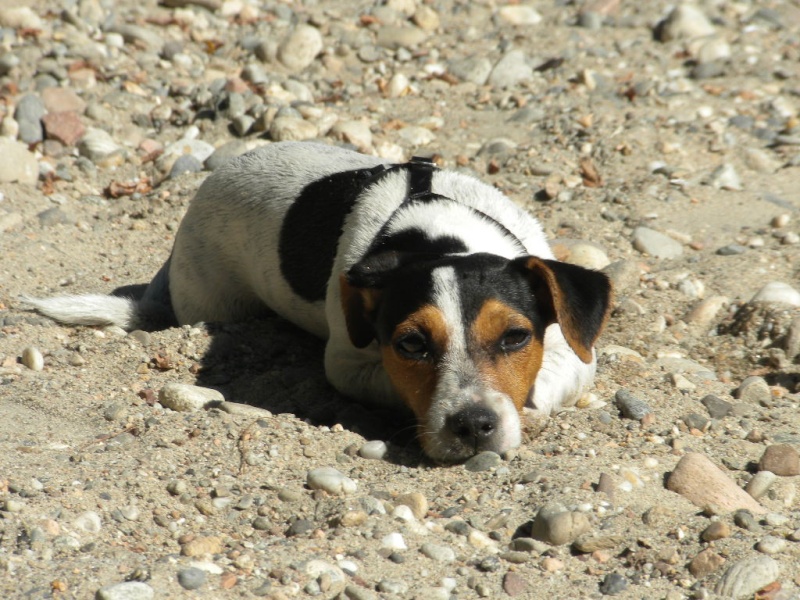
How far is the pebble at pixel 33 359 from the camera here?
5.98 m

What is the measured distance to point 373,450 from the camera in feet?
16.4

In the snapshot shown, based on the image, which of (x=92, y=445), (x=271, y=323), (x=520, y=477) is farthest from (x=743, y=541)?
(x=271, y=323)

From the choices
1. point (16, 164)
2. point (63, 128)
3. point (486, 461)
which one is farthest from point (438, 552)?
point (63, 128)

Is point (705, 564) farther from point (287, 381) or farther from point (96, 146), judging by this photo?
point (96, 146)

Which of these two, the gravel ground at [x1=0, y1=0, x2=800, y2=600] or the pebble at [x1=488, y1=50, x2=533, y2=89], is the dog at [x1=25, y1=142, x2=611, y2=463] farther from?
the pebble at [x1=488, y1=50, x2=533, y2=89]

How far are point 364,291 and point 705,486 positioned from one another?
183cm

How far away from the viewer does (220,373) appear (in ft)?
20.5

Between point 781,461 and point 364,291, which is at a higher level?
point 364,291

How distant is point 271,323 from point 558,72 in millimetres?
4547

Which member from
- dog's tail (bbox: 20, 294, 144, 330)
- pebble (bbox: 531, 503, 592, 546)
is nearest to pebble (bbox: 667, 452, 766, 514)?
pebble (bbox: 531, 503, 592, 546)

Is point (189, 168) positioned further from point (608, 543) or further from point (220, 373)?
point (608, 543)

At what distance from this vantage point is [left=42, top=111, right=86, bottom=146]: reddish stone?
9.32 metres

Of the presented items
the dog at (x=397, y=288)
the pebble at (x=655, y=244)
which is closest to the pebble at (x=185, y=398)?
the dog at (x=397, y=288)

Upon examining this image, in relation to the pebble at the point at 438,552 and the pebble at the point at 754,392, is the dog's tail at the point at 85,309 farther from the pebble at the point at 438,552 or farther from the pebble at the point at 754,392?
the pebble at the point at 754,392
